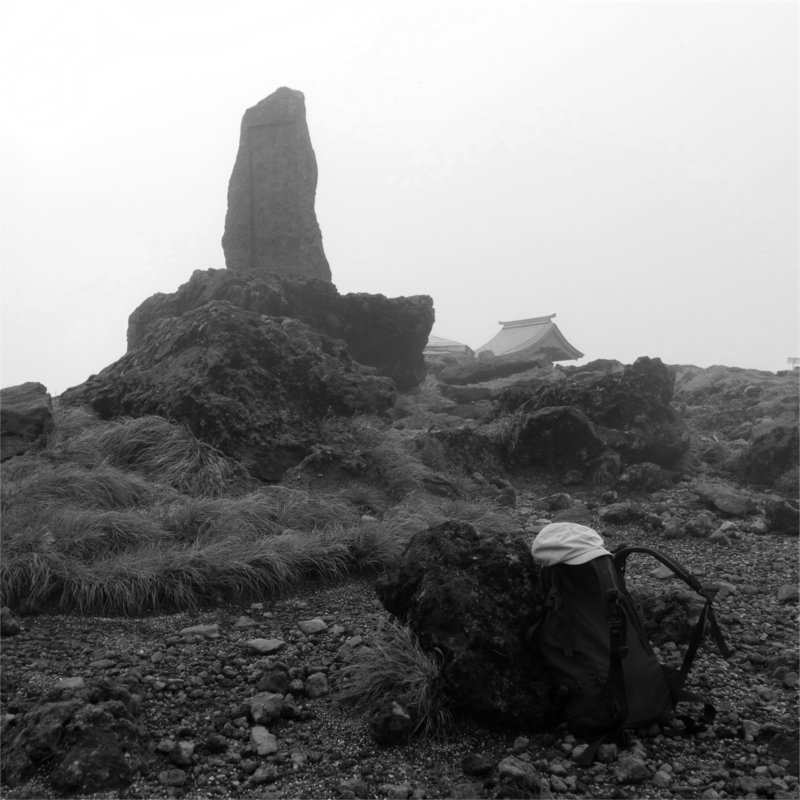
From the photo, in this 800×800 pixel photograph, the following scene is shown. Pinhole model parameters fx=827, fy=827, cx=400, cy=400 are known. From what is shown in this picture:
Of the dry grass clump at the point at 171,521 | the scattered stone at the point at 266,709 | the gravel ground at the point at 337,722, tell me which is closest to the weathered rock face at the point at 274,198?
the dry grass clump at the point at 171,521

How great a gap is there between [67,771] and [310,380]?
6.79 m

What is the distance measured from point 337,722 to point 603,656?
127 cm

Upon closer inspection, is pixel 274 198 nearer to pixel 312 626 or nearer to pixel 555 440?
pixel 555 440

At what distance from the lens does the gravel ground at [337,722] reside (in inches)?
130

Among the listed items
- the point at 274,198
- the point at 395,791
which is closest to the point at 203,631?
the point at 395,791

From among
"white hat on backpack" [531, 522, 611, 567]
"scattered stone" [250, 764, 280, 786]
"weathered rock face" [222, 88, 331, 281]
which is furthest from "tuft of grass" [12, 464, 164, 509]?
"weathered rock face" [222, 88, 331, 281]

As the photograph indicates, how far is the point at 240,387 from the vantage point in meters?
9.07

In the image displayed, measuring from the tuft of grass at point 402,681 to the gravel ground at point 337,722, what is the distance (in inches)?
3.5

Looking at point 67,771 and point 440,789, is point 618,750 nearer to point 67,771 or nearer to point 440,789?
→ point 440,789

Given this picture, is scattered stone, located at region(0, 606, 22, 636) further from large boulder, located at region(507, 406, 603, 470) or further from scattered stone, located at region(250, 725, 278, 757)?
large boulder, located at region(507, 406, 603, 470)

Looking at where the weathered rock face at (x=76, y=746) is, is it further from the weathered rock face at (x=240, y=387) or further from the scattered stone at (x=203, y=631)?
the weathered rock face at (x=240, y=387)

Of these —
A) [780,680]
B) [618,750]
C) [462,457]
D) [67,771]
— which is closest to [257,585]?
[67,771]

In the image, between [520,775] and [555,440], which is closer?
[520,775]

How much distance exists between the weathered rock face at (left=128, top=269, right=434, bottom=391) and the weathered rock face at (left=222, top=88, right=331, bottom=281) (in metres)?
2.04
